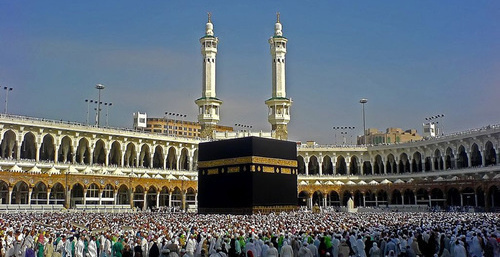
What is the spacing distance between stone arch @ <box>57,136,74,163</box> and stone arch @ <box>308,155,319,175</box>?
983 inches

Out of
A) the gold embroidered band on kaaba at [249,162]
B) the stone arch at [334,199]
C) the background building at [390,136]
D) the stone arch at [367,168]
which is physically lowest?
the stone arch at [334,199]

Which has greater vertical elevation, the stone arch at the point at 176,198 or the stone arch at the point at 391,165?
the stone arch at the point at 391,165

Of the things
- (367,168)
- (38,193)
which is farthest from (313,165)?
(38,193)

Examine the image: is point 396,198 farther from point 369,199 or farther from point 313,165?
point 313,165

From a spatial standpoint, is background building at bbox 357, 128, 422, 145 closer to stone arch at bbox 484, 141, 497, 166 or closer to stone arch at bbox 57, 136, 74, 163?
stone arch at bbox 484, 141, 497, 166

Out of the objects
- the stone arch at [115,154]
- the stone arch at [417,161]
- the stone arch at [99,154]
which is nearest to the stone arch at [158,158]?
the stone arch at [115,154]

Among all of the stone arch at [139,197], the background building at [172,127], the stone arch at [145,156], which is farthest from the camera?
the background building at [172,127]

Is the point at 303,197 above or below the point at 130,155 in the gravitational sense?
below

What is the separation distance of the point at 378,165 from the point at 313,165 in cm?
709

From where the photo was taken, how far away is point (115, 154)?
143ft

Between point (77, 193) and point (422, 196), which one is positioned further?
point (422, 196)

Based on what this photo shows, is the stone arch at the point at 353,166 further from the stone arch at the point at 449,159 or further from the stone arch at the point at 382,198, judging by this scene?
the stone arch at the point at 449,159

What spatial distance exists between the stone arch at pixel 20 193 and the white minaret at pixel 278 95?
2323cm

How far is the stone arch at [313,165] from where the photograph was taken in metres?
53.9
